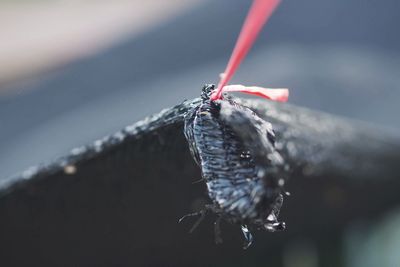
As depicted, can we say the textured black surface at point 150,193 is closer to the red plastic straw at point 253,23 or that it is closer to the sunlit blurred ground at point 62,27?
the red plastic straw at point 253,23

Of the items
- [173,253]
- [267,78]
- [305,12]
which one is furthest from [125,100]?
[173,253]

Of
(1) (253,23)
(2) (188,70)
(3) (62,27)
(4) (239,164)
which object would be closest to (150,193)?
(4) (239,164)

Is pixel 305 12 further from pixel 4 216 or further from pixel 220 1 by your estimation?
pixel 4 216

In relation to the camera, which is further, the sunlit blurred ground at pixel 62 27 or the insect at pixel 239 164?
the sunlit blurred ground at pixel 62 27

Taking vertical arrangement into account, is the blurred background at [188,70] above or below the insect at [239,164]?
above

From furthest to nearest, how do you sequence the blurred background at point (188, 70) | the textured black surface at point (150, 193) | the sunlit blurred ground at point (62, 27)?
the sunlit blurred ground at point (62, 27), the blurred background at point (188, 70), the textured black surface at point (150, 193)

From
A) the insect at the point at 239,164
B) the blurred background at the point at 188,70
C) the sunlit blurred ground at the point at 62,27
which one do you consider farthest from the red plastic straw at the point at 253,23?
the sunlit blurred ground at the point at 62,27
